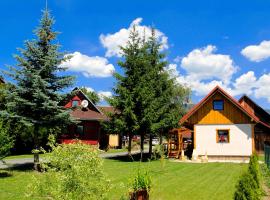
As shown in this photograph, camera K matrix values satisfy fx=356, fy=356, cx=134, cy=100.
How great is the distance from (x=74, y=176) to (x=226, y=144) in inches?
968

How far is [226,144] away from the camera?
3064 cm

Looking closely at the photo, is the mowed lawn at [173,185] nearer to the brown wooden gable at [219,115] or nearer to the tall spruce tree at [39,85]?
the tall spruce tree at [39,85]

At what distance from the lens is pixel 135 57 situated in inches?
1126

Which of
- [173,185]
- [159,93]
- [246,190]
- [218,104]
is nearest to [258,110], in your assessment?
[218,104]

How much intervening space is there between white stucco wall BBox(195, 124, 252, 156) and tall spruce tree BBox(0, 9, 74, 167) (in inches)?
541

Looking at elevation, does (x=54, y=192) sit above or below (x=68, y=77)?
below

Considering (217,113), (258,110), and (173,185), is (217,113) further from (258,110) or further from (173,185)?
(258,110)

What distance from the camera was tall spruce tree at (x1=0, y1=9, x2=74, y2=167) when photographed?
2089cm

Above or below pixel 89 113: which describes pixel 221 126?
below

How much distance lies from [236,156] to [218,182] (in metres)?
13.7

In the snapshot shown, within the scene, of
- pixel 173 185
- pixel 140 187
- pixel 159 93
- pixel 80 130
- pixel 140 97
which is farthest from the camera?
pixel 80 130

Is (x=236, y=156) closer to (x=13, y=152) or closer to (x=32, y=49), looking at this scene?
(x=32, y=49)

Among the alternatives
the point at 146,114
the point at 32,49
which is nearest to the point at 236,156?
the point at 146,114

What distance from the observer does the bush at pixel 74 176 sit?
7.98 meters
